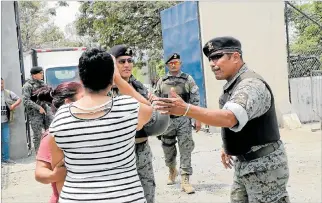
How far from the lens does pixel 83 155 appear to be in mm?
1987

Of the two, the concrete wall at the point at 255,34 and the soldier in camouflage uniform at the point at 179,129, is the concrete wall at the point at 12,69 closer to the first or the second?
the soldier in camouflage uniform at the point at 179,129

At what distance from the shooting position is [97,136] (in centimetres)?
196

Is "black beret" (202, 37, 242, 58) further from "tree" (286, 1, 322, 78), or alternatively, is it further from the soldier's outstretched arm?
"tree" (286, 1, 322, 78)

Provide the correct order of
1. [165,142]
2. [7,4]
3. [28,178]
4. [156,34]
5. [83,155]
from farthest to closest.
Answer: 1. [156,34]
2. [7,4]
3. [28,178]
4. [165,142]
5. [83,155]

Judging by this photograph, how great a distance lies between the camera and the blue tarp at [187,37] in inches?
410

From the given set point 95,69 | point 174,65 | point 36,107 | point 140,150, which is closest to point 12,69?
point 36,107

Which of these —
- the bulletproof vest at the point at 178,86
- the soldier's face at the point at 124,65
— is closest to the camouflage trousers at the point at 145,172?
the soldier's face at the point at 124,65

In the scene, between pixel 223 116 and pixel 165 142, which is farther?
pixel 165 142

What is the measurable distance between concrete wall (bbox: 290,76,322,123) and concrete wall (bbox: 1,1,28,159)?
6.63 metres

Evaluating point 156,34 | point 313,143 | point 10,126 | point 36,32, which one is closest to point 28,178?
point 10,126

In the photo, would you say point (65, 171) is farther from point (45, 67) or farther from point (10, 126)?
point (45, 67)

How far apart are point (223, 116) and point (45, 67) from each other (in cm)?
1304

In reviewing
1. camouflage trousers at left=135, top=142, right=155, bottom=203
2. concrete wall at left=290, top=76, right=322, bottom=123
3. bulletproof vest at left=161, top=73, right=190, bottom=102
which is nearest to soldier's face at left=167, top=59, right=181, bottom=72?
bulletproof vest at left=161, top=73, right=190, bottom=102

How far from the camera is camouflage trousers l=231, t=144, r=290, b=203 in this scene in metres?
2.82
